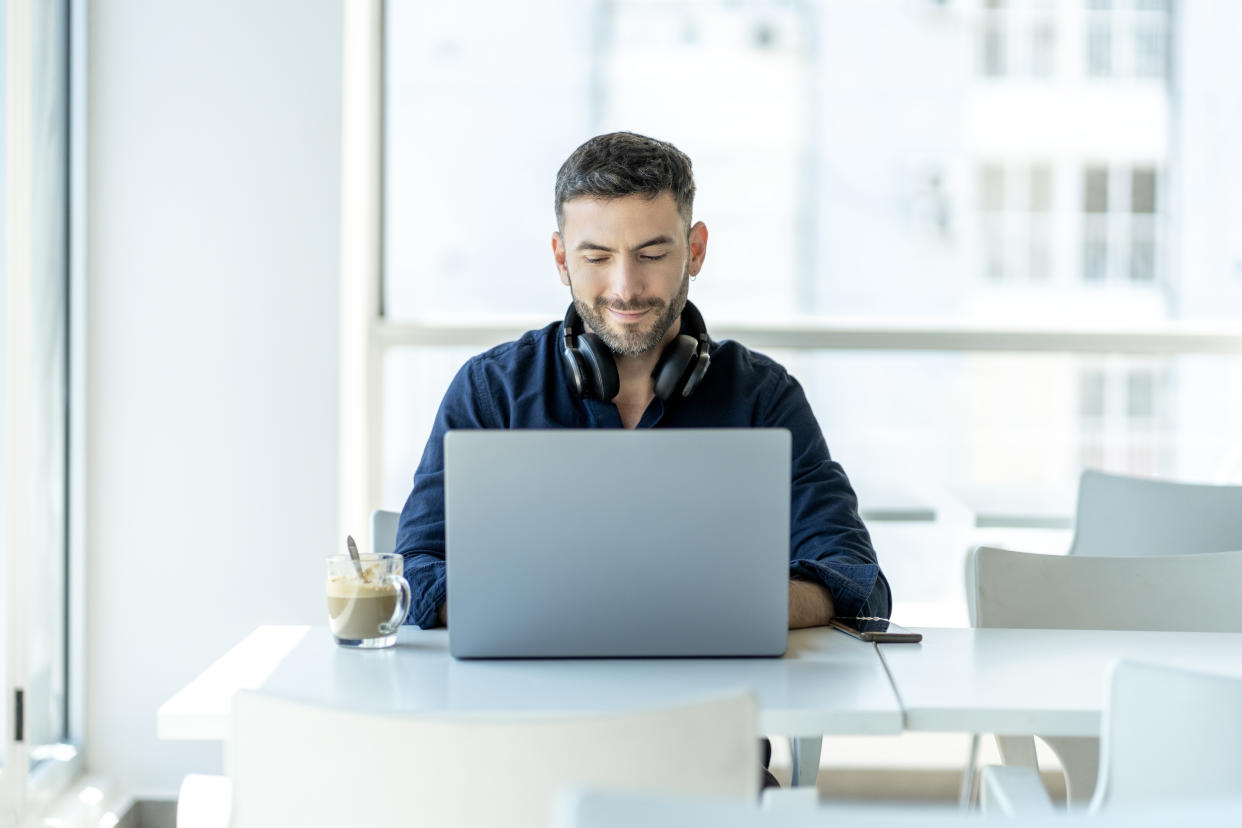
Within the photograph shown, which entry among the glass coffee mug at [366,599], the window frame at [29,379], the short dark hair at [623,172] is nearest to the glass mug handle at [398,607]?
the glass coffee mug at [366,599]

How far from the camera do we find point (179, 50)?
2848 mm

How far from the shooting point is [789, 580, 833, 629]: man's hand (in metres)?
1.57

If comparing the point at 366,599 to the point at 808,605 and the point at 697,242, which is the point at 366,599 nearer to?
the point at 808,605

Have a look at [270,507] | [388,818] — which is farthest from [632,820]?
[270,507]

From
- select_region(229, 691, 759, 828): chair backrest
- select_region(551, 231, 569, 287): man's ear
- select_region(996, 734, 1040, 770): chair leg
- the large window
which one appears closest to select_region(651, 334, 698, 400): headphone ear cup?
select_region(551, 231, 569, 287): man's ear

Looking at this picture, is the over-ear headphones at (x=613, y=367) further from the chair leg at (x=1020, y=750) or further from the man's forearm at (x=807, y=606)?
the chair leg at (x=1020, y=750)

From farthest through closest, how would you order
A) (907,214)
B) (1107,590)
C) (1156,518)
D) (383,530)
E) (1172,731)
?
1. (907,214)
2. (1156,518)
3. (383,530)
4. (1107,590)
5. (1172,731)

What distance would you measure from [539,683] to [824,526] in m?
0.65

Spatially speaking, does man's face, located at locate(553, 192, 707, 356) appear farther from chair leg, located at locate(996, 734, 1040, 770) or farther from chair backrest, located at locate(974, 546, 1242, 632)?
chair leg, located at locate(996, 734, 1040, 770)

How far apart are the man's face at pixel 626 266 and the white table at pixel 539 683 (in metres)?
0.63

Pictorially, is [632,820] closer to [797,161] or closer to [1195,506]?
[1195,506]

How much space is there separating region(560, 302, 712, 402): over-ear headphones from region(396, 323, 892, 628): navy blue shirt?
1.6 inches

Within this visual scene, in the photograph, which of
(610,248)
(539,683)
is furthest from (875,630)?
(610,248)

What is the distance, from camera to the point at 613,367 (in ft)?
6.27
